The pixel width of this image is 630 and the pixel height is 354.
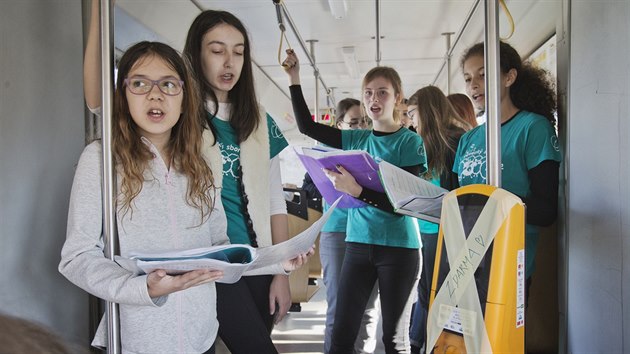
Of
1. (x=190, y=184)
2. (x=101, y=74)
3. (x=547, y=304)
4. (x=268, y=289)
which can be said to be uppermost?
(x=101, y=74)

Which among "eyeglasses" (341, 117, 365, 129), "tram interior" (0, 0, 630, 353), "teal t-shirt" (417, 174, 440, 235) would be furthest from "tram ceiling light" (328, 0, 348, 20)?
"teal t-shirt" (417, 174, 440, 235)

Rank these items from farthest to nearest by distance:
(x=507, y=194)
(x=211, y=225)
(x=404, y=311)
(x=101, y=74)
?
(x=404, y=311) < (x=211, y=225) < (x=101, y=74) < (x=507, y=194)

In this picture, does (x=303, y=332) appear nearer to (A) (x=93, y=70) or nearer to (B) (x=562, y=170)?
(B) (x=562, y=170)

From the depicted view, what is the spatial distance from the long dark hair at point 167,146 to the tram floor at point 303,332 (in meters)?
2.08

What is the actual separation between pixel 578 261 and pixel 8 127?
6.18ft

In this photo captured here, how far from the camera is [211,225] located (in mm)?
1317

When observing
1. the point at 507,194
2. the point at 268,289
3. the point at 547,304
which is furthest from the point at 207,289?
the point at 547,304

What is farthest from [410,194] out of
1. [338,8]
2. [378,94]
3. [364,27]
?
[364,27]

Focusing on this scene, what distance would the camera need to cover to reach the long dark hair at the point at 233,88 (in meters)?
1.49

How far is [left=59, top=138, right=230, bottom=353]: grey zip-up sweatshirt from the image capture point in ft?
3.50

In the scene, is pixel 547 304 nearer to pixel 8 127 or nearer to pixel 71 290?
pixel 71 290

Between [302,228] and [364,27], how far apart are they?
6.38 feet

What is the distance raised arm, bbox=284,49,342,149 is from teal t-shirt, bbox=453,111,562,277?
0.83 m

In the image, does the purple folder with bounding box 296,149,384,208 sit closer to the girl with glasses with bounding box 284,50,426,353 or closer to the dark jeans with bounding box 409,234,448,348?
the girl with glasses with bounding box 284,50,426,353
